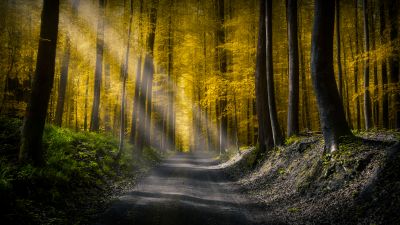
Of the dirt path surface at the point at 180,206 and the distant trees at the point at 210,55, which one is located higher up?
the distant trees at the point at 210,55

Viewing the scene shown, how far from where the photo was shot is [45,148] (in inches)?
454

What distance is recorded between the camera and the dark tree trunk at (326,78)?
32.3ft

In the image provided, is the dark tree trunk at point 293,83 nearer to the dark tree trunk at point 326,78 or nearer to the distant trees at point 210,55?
the distant trees at point 210,55

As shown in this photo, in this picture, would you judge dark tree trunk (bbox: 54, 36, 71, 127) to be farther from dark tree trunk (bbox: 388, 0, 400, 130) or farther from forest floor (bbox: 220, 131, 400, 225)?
dark tree trunk (bbox: 388, 0, 400, 130)

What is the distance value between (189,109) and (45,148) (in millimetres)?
31824

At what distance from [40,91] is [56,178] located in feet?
8.87

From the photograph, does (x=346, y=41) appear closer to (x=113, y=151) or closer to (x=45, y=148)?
(x=113, y=151)

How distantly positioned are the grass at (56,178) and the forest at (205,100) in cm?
5

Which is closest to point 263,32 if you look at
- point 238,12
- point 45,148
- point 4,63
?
point 238,12

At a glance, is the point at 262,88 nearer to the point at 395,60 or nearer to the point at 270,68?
the point at 270,68

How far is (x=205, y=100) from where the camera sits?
21297mm

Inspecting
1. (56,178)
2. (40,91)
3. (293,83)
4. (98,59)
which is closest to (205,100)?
(293,83)

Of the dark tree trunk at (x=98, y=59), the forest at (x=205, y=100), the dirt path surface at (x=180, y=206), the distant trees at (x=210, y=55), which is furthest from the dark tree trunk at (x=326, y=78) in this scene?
the dark tree trunk at (x=98, y=59)

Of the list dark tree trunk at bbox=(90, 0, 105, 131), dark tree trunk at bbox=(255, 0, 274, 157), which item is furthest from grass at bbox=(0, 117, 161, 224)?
dark tree trunk at bbox=(255, 0, 274, 157)
